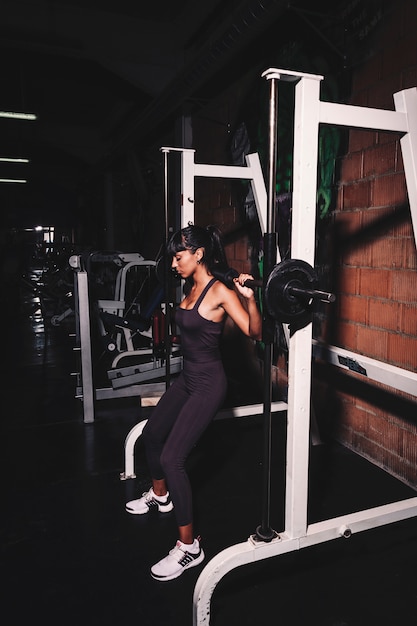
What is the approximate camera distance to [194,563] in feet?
5.44

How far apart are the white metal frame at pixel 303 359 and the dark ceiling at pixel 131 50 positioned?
3.82 ft

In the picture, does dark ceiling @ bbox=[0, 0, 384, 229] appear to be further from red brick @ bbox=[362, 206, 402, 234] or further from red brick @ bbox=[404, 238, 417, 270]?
red brick @ bbox=[404, 238, 417, 270]

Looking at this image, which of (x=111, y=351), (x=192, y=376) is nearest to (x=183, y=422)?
(x=192, y=376)

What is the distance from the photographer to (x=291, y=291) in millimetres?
1317

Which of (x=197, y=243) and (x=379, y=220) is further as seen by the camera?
(x=379, y=220)

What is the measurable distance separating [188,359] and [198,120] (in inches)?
133

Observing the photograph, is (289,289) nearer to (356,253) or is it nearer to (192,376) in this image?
(192,376)

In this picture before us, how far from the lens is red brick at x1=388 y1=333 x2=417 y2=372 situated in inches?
84.7

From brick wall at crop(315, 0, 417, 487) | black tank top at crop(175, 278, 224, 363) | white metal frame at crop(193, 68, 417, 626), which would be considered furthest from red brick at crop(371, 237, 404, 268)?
black tank top at crop(175, 278, 224, 363)

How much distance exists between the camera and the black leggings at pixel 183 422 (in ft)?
5.34

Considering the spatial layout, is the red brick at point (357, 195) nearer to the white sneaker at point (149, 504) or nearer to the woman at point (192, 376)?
the woman at point (192, 376)

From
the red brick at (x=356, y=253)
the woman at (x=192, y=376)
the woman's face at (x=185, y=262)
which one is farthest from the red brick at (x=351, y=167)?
the woman's face at (x=185, y=262)

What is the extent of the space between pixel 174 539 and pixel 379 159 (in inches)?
75.4

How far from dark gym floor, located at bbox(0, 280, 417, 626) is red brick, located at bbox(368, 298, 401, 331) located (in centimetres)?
73
